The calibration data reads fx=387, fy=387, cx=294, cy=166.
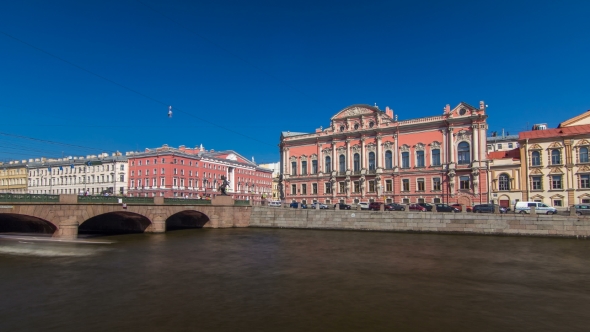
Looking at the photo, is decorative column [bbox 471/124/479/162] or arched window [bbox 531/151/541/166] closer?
arched window [bbox 531/151/541/166]

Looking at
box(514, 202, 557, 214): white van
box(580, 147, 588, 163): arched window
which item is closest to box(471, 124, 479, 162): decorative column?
box(580, 147, 588, 163): arched window

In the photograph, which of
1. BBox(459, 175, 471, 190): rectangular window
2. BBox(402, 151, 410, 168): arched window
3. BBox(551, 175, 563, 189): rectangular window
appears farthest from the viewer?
BBox(402, 151, 410, 168): arched window

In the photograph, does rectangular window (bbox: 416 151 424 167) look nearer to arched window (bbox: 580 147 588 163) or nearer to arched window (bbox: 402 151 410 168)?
arched window (bbox: 402 151 410 168)

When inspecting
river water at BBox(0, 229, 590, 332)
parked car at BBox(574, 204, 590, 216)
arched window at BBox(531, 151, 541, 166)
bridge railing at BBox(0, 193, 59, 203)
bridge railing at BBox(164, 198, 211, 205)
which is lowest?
river water at BBox(0, 229, 590, 332)

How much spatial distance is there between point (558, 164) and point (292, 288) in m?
44.7

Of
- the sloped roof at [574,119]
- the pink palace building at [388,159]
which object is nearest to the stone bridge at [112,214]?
the pink palace building at [388,159]

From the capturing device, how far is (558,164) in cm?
4641

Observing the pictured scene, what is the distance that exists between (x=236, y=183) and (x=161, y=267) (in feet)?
246

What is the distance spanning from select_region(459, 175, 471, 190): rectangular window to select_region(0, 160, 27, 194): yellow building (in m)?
90.4

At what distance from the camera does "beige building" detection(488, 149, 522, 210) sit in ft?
161

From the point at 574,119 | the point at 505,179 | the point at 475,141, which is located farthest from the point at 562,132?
the point at 475,141

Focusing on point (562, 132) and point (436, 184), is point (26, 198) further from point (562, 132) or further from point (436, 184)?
point (562, 132)

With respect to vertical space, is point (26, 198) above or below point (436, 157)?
below

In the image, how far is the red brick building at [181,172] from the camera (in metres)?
77.6
